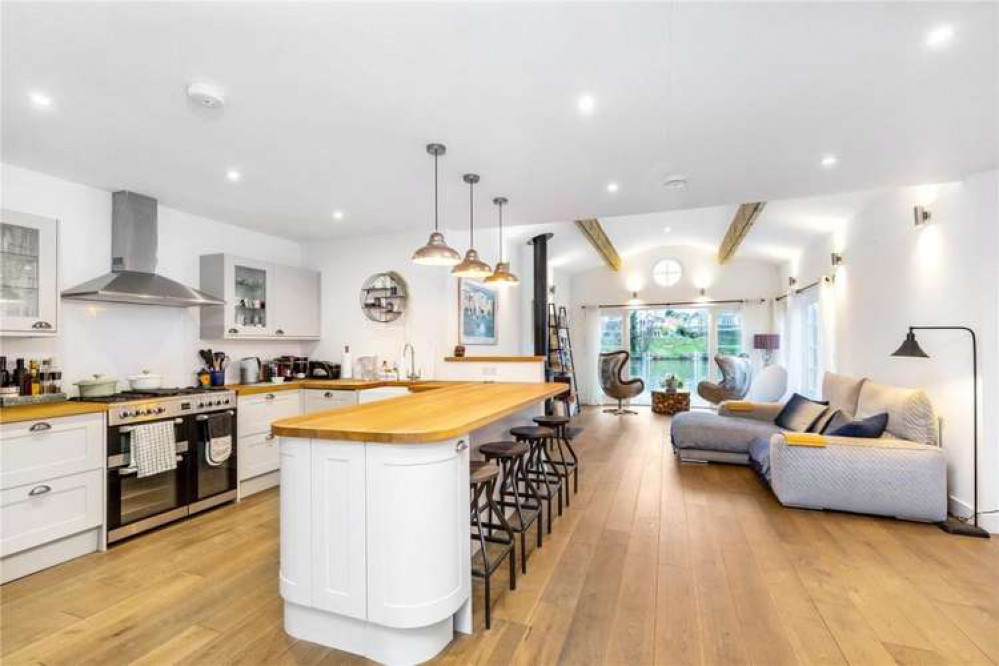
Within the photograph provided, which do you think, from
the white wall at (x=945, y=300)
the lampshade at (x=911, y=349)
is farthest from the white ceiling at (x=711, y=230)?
the lampshade at (x=911, y=349)

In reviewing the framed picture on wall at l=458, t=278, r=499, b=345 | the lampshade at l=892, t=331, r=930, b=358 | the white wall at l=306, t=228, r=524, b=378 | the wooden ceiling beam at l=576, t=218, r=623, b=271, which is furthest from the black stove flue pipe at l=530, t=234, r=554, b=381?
the lampshade at l=892, t=331, r=930, b=358

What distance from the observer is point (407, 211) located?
4250 mm

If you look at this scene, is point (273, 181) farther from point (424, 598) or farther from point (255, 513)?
point (424, 598)

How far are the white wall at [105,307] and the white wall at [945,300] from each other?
19.5ft

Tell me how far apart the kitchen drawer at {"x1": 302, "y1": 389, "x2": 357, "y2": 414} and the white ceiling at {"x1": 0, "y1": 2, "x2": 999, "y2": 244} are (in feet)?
6.13

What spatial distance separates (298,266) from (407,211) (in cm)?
189

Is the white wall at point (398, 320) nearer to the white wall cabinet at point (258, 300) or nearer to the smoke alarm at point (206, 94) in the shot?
the white wall cabinet at point (258, 300)

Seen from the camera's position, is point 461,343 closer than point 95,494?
No

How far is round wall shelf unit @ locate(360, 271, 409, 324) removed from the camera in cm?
504

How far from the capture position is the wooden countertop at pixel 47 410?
2.59m

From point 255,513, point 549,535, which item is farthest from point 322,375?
point 549,535

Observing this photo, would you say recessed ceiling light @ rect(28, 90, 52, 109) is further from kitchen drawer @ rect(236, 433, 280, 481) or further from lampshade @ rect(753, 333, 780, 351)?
lampshade @ rect(753, 333, 780, 351)

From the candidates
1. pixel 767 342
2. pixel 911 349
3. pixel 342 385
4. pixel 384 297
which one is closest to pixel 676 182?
pixel 911 349

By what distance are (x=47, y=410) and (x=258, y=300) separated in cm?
201
